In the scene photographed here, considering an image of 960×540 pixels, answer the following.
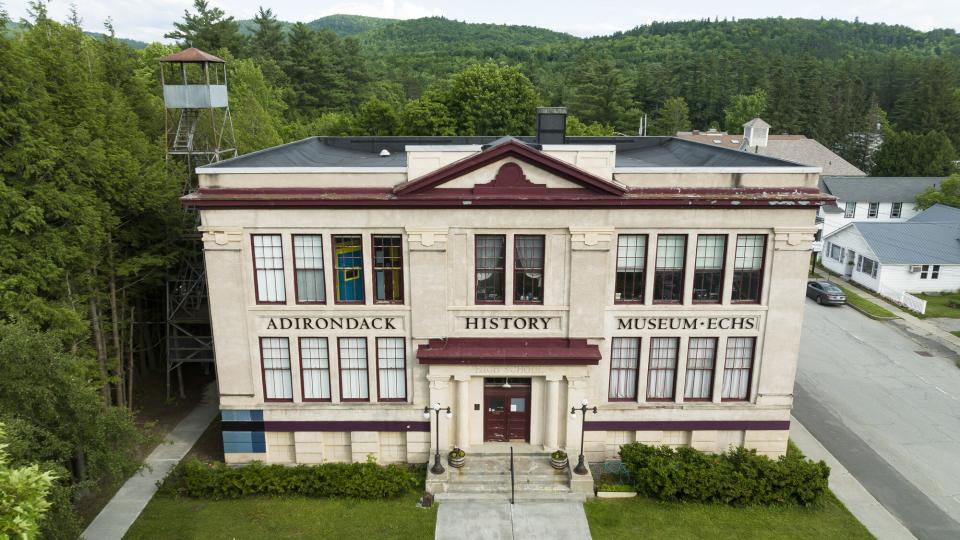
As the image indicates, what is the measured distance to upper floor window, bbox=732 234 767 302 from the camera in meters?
22.1

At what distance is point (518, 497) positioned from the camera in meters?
21.5

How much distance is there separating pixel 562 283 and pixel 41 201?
57.1 feet

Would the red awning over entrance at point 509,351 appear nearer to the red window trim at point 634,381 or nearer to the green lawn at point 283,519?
the red window trim at point 634,381

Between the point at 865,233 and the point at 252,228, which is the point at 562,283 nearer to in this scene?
the point at 252,228

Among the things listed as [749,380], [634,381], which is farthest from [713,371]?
[634,381]

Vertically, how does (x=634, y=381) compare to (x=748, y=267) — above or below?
below

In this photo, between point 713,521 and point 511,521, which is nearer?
point 511,521

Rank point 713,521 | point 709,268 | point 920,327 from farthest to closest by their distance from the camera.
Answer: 1. point 920,327
2. point 709,268
3. point 713,521

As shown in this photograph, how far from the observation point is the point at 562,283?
72.8 ft

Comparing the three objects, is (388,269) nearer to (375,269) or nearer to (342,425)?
(375,269)

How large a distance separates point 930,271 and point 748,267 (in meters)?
35.4

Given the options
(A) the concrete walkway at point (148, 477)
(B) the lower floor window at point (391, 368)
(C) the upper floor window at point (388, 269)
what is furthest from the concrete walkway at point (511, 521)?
(A) the concrete walkway at point (148, 477)

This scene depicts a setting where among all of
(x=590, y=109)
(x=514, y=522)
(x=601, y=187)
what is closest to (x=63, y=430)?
(x=514, y=522)

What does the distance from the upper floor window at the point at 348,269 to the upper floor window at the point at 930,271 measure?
149 feet
